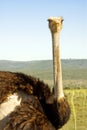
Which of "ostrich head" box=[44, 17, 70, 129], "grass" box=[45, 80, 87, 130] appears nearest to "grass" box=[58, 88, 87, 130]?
"grass" box=[45, 80, 87, 130]

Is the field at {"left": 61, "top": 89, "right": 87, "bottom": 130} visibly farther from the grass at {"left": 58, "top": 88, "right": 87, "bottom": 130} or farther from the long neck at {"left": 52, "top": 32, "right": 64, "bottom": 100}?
the long neck at {"left": 52, "top": 32, "right": 64, "bottom": 100}

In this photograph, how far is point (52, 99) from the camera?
632 centimetres

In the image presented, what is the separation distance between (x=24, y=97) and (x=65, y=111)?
2.03 feet

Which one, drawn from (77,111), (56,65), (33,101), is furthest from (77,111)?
(33,101)

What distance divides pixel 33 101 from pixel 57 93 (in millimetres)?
424

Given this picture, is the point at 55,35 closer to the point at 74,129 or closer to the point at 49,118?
the point at 49,118

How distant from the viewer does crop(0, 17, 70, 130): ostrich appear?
5876mm

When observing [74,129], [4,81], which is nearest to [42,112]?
[4,81]

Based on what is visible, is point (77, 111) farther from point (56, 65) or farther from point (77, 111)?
point (56, 65)

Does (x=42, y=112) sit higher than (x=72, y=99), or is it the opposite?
(x=42, y=112)

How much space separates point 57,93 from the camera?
635 centimetres

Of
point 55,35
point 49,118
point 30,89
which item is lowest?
point 49,118

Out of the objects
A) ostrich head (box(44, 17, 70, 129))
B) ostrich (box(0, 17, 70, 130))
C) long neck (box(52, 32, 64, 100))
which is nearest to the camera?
ostrich (box(0, 17, 70, 130))

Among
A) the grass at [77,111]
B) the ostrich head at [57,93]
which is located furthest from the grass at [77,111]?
the ostrich head at [57,93]
